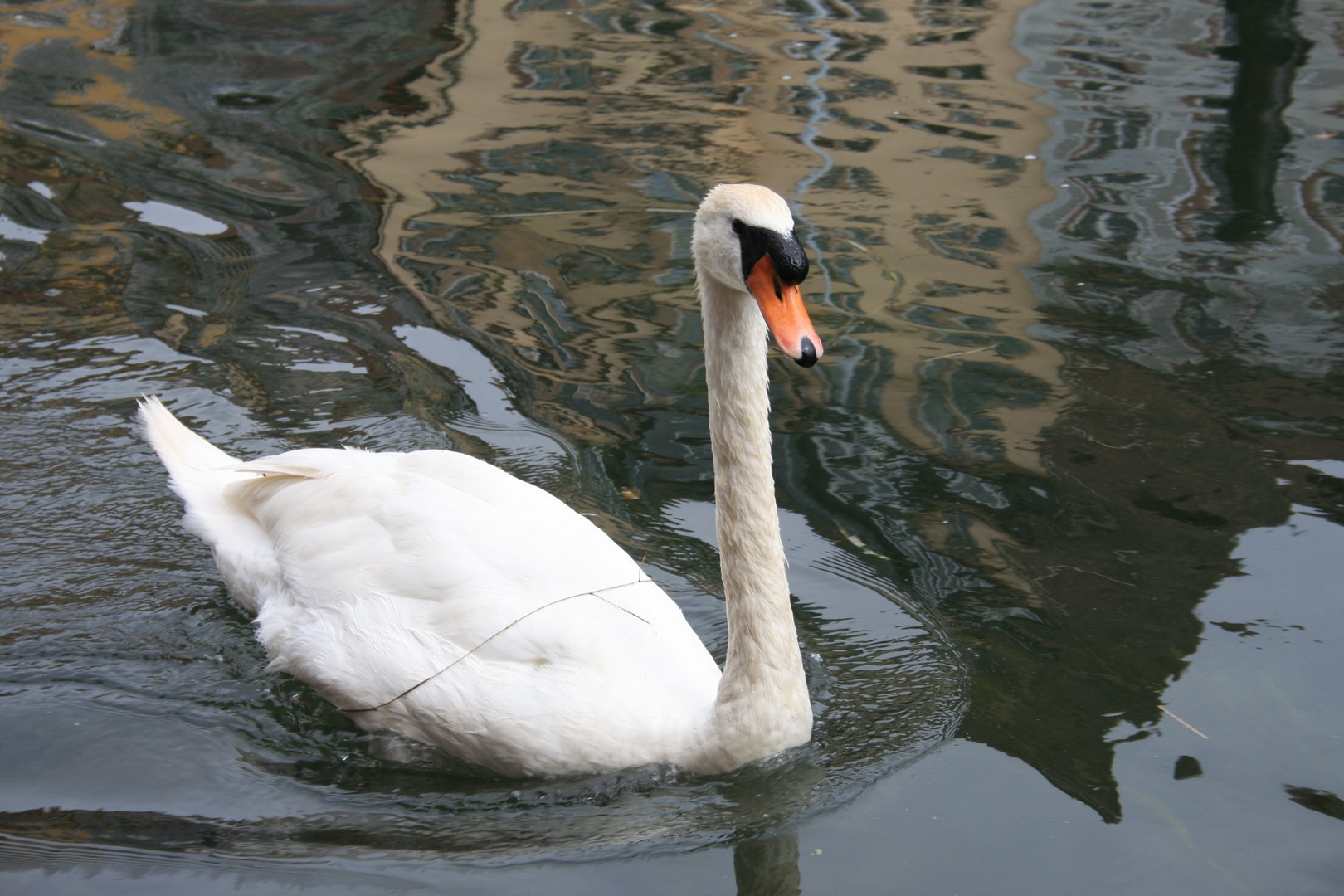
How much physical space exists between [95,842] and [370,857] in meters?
0.77

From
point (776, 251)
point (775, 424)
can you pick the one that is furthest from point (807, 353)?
point (775, 424)

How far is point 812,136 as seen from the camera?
10688mm

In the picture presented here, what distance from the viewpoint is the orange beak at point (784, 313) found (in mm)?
3383

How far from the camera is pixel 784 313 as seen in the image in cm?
348

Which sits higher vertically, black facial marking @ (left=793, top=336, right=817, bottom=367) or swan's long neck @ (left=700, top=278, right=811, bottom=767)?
black facial marking @ (left=793, top=336, right=817, bottom=367)

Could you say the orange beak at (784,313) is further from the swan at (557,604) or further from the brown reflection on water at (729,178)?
the brown reflection on water at (729,178)

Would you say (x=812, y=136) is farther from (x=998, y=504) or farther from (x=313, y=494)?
(x=313, y=494)

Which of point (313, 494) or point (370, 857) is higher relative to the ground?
point (313, 494)

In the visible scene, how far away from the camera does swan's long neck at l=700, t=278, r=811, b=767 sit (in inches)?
149

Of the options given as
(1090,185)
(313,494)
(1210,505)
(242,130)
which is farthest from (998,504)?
(242,130)

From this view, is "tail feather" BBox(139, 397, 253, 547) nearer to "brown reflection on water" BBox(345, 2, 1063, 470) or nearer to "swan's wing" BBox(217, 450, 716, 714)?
"swan's wing" BBox(217, 450, 716, 714)

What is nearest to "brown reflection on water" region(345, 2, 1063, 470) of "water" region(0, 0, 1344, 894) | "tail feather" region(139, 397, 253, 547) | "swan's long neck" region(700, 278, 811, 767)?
"water" region(0, 0, 1344, 894)

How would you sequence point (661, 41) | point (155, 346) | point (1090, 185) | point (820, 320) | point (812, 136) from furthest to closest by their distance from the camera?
point (661, 41)
point (812, 136)
point (1090, 185)
point (820, 320)
point (155, 346)

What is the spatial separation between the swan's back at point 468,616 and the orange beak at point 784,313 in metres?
1.13
